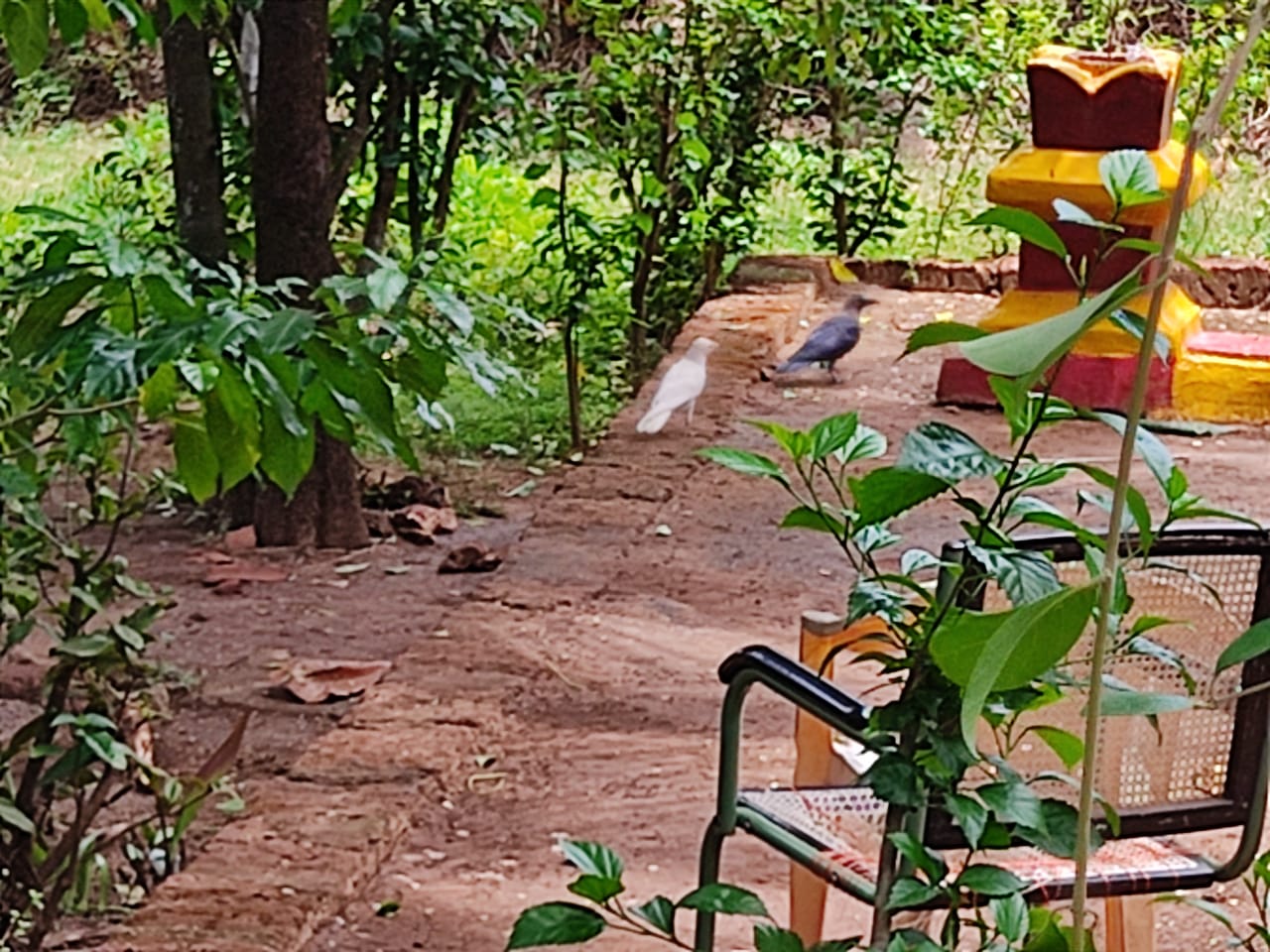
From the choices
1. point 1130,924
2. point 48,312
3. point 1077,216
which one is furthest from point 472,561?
point 1077,216

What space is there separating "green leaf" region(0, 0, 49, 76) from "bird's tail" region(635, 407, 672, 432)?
3.61 m

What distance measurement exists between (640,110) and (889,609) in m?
5.48

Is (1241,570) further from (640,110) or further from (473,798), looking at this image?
(640,110)

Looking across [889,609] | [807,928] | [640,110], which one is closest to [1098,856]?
[807,928]

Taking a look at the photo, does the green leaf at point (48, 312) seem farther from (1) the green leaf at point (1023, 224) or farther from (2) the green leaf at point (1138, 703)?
(2) the green leaf at point (1138, 703)

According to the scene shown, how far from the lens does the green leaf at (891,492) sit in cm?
94

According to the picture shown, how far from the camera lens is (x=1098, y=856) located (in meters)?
1.87

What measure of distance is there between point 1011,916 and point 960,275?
21.6 feet

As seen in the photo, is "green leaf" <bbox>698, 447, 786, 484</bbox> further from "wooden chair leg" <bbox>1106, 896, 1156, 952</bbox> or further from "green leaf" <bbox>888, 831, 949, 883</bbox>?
"wooden chair leg" <bbox>1106, 896, 1156, 952</bbox>

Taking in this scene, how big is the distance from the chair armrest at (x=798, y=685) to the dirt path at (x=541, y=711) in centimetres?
93

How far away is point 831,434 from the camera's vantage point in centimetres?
109

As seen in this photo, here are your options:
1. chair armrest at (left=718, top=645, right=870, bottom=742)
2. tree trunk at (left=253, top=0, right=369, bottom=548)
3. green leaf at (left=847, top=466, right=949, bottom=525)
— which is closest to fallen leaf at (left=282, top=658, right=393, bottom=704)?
tree trunk at (left=253, top=0, right=369, bottom=548)

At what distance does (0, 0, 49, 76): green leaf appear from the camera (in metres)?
1.55

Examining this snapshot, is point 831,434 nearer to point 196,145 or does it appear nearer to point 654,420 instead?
point 654,420
